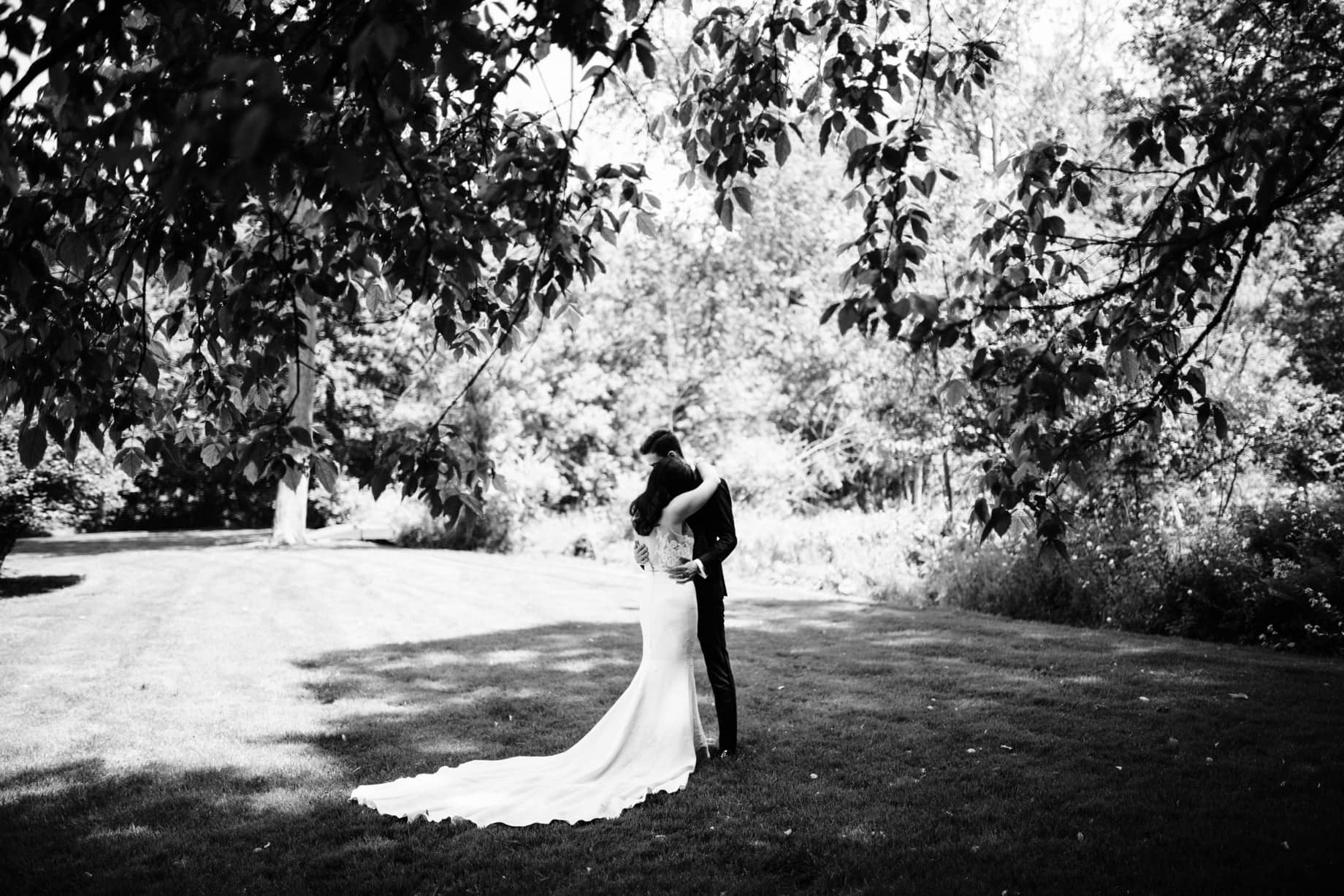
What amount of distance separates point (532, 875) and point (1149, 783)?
3686 millimetres

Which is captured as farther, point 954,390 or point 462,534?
point 462,534

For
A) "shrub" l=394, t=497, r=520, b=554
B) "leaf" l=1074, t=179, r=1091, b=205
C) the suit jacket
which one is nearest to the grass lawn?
the suit jacket

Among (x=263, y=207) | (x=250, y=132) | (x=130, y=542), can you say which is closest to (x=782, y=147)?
(x=263, y=207)

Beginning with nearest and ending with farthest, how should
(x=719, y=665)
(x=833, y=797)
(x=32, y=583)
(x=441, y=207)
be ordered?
(x=441, y=207)
(x=833, y=797)
(x=719, y=665)
(x=32, y=583)

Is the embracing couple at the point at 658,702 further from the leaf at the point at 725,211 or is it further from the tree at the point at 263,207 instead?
the tree at the point at 263,207

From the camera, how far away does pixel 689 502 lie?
20.5 feet

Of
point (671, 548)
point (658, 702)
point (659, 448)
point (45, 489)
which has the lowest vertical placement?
point (658, 702)

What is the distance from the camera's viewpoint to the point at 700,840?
191 inches

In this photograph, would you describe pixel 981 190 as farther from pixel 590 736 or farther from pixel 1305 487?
pixel 590 736

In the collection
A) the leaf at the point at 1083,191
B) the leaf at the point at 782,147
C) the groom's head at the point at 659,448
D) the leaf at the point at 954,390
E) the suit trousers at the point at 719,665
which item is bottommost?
the suit trousers at the point at 719,665

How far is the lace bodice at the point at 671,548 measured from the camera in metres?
6.41

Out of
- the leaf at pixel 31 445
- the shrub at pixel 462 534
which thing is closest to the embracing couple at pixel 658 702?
the leaf at pixel 31 445

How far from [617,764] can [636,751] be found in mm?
167

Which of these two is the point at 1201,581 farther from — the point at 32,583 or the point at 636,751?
the point at 32,583
